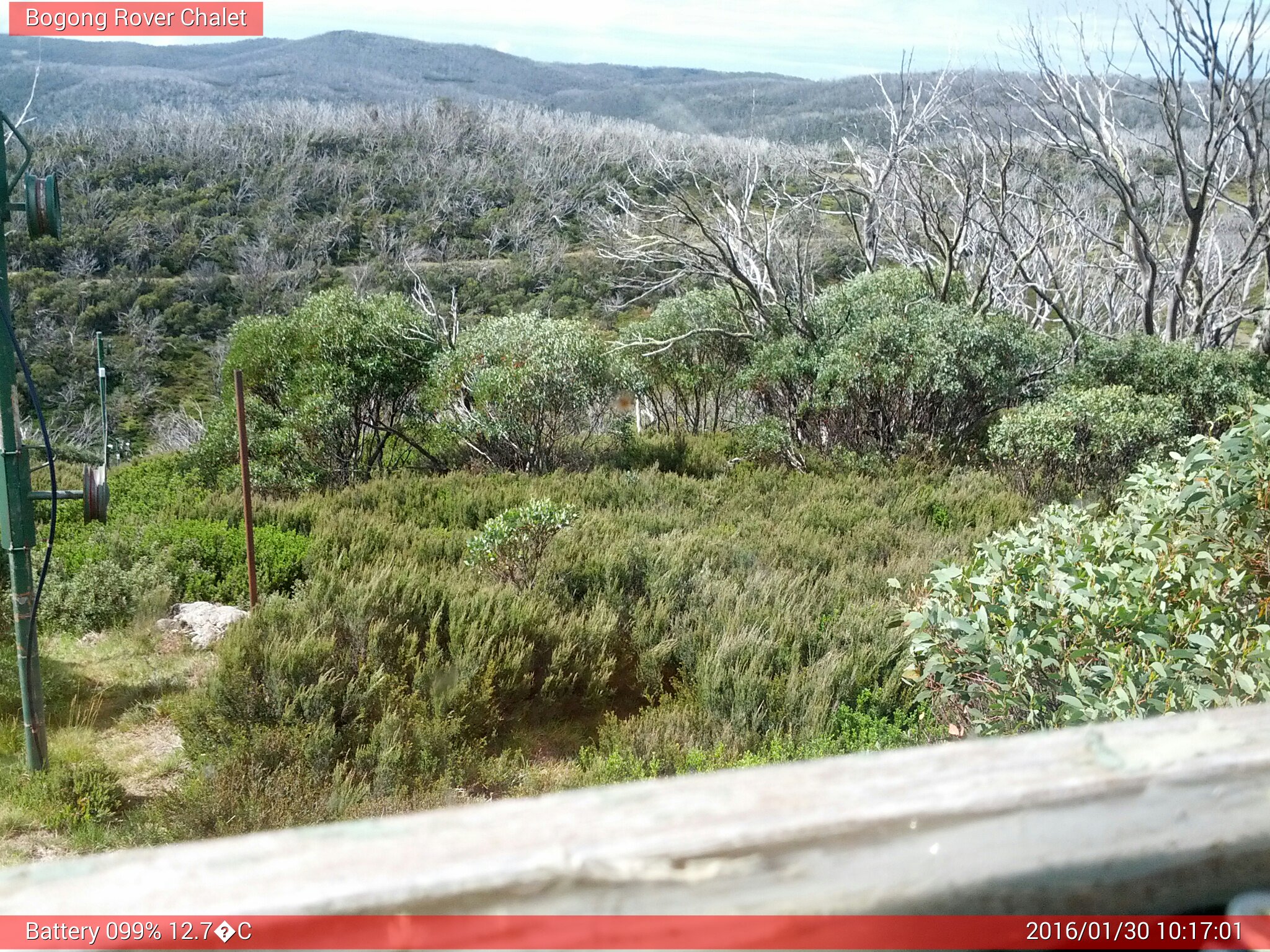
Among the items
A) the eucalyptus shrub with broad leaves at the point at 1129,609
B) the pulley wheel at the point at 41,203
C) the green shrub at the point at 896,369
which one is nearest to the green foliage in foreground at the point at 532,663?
the eucalyptus shrub with broad leaves at the point at 1129,609

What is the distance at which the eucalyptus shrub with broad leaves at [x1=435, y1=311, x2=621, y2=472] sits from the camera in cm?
1195

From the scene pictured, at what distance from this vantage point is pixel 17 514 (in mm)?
4129

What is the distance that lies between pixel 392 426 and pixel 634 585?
7.43 m

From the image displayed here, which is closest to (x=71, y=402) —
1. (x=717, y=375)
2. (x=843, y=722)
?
(x=717, y=375)

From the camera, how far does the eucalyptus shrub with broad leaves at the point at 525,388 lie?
1195 centimetres

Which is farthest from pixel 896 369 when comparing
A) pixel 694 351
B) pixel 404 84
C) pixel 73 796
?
pixel 404 84

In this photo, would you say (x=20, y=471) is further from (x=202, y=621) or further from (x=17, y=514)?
(x=202, y=621)

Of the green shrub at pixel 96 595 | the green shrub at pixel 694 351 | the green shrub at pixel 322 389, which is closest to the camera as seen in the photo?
the green shrub at pixel 96 595

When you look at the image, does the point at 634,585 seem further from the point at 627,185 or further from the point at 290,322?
the point at 627,185

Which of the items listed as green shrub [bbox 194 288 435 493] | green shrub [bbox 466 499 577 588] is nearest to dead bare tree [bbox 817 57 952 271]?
green shrub [bbox 194 288 435 493]

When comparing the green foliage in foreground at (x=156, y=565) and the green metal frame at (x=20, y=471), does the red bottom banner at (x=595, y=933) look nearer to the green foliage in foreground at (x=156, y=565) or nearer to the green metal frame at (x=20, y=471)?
the green metal frame at (x=20, y=471)

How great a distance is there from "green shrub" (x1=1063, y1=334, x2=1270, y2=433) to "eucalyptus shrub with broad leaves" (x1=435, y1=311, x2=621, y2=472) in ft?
19.0

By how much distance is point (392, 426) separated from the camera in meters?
13.4

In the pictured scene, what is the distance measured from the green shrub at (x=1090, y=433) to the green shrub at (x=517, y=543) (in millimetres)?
5609
